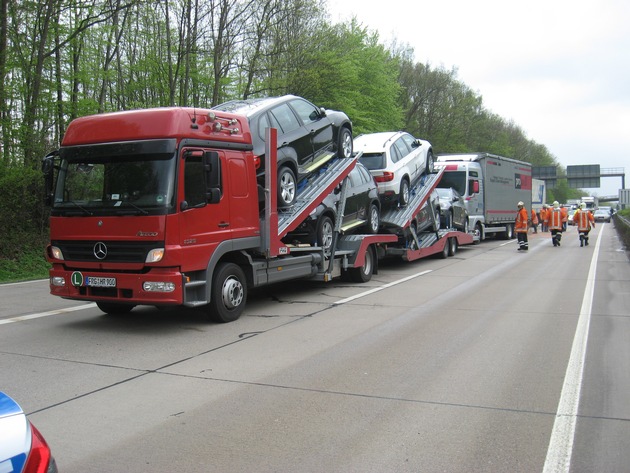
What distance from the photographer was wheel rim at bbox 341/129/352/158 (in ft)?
39.1

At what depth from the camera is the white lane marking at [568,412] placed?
3.67m

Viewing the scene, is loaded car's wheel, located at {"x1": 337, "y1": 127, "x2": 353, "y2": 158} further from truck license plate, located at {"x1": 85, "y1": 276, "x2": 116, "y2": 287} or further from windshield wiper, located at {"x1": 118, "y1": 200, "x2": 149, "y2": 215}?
truck license plate, located at {"x1": 85, "y1": 276, "x2": 116, "y2": 287}

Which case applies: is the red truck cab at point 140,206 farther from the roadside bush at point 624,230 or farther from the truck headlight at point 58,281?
the roadside bush at point 624,230

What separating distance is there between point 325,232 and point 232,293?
346cm

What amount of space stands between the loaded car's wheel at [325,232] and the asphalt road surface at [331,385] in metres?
1.39

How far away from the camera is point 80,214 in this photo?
7449 millimetres

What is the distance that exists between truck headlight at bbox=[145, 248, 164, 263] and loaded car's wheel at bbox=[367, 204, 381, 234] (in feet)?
22.6

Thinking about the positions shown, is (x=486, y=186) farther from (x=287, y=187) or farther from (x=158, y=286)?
(x=158, y=286)

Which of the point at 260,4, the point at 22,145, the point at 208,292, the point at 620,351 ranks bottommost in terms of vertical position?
the point at 620,351

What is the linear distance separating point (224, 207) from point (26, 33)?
14.3m

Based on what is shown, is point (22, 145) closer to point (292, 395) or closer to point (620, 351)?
point (292, 395)

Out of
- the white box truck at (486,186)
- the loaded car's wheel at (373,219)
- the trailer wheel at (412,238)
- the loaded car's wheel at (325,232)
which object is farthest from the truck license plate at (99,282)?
the white box truck at (486,186)

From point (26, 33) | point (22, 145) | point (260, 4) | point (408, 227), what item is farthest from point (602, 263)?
point (26, 33)

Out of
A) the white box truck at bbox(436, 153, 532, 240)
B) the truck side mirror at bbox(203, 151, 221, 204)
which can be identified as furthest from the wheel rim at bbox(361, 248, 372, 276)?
the white box truck at bbox(436, 153, 532, 240)
